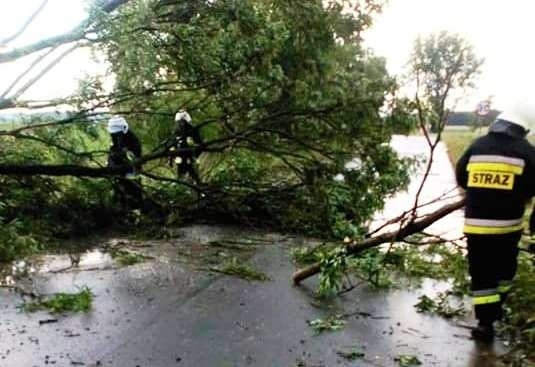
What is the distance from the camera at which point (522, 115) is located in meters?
4.11

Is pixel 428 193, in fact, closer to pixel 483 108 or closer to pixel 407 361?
pixel 483 108

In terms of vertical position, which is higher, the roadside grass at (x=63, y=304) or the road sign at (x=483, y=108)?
the road sign at (x=483, y=108)

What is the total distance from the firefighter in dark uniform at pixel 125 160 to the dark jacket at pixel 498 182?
2.64 metres

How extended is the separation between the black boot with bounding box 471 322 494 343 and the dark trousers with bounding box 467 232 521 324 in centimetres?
3

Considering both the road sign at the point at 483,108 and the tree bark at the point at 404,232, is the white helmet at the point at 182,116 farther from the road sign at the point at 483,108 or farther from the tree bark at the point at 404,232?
the road sign at the point at 483,108

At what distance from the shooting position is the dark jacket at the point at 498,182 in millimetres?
4000

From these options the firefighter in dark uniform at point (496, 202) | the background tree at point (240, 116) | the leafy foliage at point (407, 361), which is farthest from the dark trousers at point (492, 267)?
the background tree at point (240, 116)

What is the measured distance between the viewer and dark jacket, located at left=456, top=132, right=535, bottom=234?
4000mm

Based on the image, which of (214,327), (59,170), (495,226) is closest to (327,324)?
(214,327)

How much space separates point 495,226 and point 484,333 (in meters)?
0.72

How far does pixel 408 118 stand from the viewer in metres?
5.58

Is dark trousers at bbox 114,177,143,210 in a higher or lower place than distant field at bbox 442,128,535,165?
lower

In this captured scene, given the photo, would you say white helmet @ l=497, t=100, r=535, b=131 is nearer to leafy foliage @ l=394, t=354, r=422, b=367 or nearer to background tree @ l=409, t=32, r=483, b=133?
background tree @ l=409, t=32, r=483, b=133

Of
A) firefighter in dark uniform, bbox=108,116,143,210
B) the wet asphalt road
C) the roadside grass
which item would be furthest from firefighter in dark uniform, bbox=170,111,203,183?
the roadside grass
